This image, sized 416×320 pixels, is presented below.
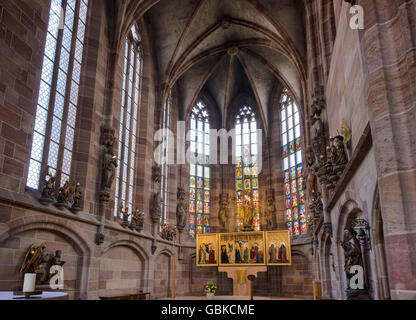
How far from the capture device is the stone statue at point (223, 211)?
76.5ft

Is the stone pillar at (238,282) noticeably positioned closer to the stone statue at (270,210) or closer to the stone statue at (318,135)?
the stone statue at (270,210)

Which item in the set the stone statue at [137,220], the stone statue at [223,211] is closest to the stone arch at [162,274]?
the stone statue at [137,220]

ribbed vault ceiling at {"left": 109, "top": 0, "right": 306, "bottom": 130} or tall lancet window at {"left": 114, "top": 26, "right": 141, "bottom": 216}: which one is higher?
ribbed vault ceiling at {"left": 109, "top": 0, "right": 306, "bottom": 130}

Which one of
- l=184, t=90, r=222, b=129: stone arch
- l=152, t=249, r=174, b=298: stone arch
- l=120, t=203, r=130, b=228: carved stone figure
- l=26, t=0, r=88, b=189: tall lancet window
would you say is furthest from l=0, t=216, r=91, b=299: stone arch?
l=184, t=90, r=222, b=129: stone arch

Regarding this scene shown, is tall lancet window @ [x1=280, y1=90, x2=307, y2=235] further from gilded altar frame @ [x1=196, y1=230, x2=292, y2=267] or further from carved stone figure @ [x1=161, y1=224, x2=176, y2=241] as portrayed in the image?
carved stone figure @ [x1=161, y1=224, x2=176, y2=241]

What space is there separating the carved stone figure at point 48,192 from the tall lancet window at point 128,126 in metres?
4.86

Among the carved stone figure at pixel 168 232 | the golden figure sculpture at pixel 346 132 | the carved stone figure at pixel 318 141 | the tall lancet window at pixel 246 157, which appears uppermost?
the tall lancet window at pixel 246 157

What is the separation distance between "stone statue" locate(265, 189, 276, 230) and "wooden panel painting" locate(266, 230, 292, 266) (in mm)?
4965

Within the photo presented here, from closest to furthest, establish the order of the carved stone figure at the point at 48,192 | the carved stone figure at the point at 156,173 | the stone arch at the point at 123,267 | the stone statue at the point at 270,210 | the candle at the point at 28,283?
the candle at the point at 28,283 → the carved stone figure at the point at 48,192 → the stone arch at the point at 123,267 → the carved stone figure at the point at 156,173 → the stone statue at the point at 270,210

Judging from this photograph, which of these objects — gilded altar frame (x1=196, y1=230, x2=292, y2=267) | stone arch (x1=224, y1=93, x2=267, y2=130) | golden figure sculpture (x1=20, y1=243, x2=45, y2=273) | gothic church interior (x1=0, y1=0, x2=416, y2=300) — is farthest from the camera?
stone arch (x1=224, y1=93, x2=267, y2=130)

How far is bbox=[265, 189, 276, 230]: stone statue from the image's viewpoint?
22.4 metres

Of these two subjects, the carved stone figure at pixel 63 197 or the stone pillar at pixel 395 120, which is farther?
the carved stone figure at pixel 63 197

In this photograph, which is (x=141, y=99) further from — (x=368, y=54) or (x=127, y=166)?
(x=368, y=54)

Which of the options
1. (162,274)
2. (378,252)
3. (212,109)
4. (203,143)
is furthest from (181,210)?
(378,252)
